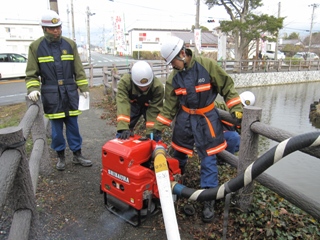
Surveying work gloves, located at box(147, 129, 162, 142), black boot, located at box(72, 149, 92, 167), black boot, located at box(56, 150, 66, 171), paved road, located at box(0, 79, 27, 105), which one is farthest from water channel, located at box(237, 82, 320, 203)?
paved road, located at box(0, 79, 27, 105)

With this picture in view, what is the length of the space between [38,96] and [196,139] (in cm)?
194

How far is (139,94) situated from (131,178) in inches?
48.6

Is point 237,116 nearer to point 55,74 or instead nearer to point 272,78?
point 55,74

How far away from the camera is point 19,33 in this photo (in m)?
36.5

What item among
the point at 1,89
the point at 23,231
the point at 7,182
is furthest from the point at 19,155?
the point at 1,89

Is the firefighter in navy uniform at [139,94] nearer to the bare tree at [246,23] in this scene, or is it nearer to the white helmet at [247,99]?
the white helmet at [247,99]

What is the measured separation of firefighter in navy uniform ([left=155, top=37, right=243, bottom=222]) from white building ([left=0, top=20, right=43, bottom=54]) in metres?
37.9

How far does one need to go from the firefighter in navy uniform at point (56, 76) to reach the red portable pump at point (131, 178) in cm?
125

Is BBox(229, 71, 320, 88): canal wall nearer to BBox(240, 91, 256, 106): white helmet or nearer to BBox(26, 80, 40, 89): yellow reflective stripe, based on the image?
BBox(240, 91, 256, 106): white helmet

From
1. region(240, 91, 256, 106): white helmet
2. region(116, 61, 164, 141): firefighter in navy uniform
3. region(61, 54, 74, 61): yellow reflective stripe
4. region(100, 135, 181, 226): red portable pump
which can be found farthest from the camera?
region(240, 91, 256, 106): white helmet

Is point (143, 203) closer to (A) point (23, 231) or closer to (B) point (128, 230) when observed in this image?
(B) point (128, 230)

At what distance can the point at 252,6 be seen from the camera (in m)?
21.8

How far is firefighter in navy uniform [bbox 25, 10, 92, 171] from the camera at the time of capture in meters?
3.32

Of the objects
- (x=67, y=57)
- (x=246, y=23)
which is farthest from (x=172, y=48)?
(x=246, y=23)
